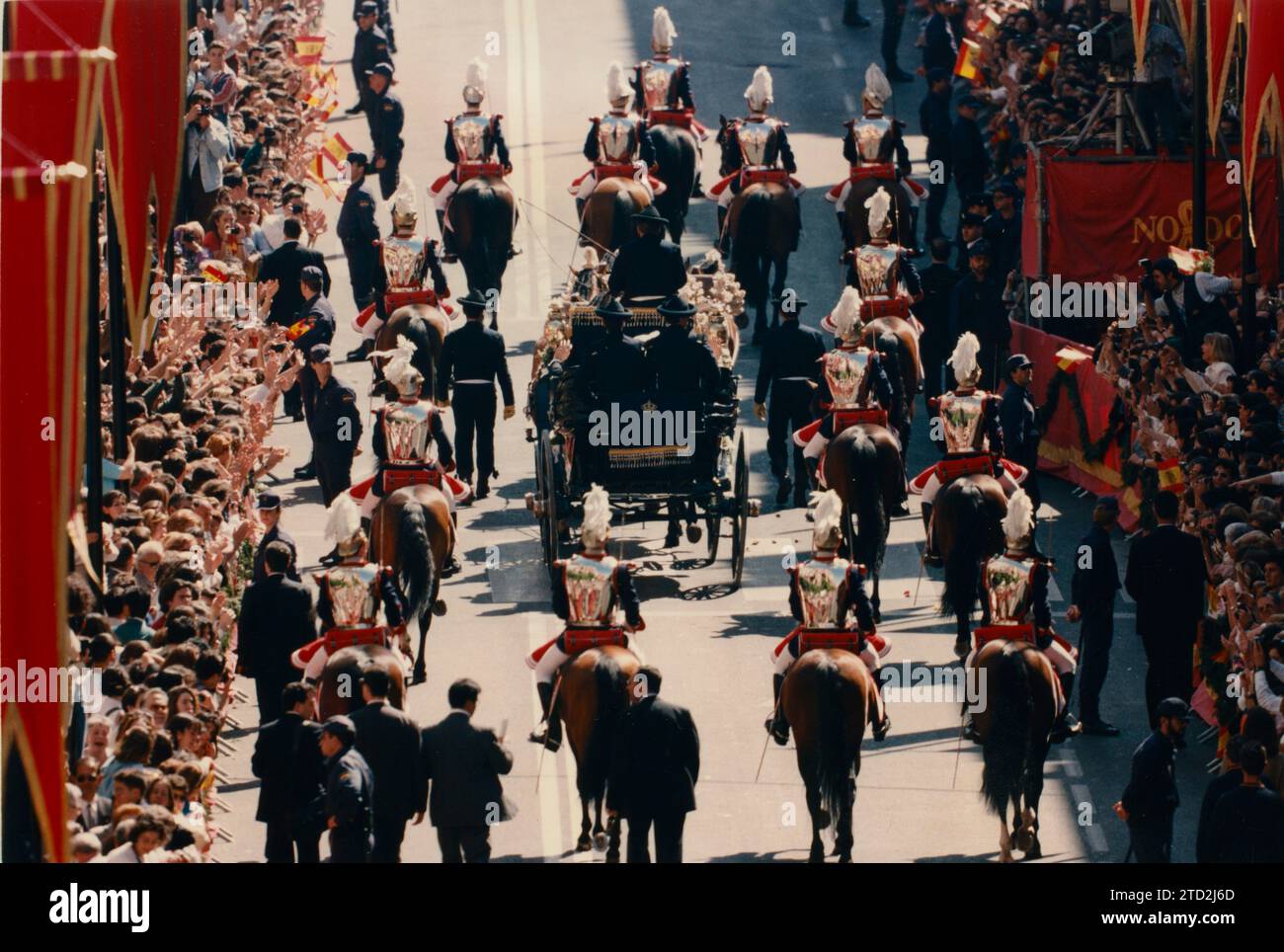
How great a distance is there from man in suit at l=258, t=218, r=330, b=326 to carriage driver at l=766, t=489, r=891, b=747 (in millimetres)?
8823

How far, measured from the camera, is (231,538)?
71.9 ft

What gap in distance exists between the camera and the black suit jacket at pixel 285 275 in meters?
27.9

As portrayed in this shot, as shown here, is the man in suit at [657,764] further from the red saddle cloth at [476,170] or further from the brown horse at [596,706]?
the red saddle cloth at [476,170]

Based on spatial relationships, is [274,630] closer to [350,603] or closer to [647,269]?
[350,603]

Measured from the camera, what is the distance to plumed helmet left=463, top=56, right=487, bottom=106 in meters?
29.6

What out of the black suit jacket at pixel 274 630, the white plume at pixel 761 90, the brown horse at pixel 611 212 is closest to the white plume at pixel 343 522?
the black suit jacket at pixel 274 630

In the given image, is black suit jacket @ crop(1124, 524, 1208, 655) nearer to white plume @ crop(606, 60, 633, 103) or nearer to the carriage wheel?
the carriage wheel

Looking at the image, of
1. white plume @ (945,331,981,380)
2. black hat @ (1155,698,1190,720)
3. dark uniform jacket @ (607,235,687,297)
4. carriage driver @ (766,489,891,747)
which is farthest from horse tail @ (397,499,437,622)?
black hat @ (1155,698,1190,720)

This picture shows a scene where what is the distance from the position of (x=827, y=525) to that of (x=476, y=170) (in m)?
10.3

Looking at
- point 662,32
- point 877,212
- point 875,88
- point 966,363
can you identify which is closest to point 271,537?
point 966,363

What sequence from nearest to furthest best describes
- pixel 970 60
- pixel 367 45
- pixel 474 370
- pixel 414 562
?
pixel 414 562 → pixel 474 370 → pixel 970 60 → pixel 367 45

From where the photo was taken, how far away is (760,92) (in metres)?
29.9
